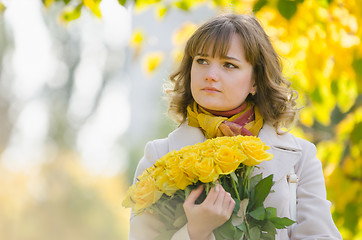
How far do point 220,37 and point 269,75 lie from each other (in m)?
0.27

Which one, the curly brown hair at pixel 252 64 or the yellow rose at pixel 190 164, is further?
the curly brown hair at pixel 252 64

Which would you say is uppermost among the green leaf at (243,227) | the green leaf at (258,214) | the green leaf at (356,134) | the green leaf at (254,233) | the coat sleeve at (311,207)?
the green leaf at (258,214)

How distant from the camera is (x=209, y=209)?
182cm

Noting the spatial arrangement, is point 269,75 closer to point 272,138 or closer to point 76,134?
→ point 272,138

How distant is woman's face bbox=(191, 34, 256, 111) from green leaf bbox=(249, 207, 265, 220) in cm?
44

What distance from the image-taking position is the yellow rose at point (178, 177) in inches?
72.4

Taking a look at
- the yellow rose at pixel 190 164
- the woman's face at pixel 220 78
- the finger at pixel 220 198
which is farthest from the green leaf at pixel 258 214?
the woman's face at pixel 220 78

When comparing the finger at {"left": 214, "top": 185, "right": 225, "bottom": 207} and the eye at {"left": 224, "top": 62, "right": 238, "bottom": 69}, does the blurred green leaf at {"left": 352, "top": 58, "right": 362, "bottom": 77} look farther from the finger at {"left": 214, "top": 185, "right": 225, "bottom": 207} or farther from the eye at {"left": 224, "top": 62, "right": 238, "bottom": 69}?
the finger at {"left": 214, "top": 185, "right": 225, "bottom": 207}

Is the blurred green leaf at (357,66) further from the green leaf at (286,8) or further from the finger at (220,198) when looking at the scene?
the finger at (220,198)

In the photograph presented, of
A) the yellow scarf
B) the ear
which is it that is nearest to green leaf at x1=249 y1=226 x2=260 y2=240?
the yellow scarf

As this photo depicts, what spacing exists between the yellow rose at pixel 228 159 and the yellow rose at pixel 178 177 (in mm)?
111

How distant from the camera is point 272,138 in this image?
2.21m

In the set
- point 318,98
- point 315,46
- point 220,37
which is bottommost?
point 318,98

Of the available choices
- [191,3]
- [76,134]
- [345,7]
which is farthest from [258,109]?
[76,134]
